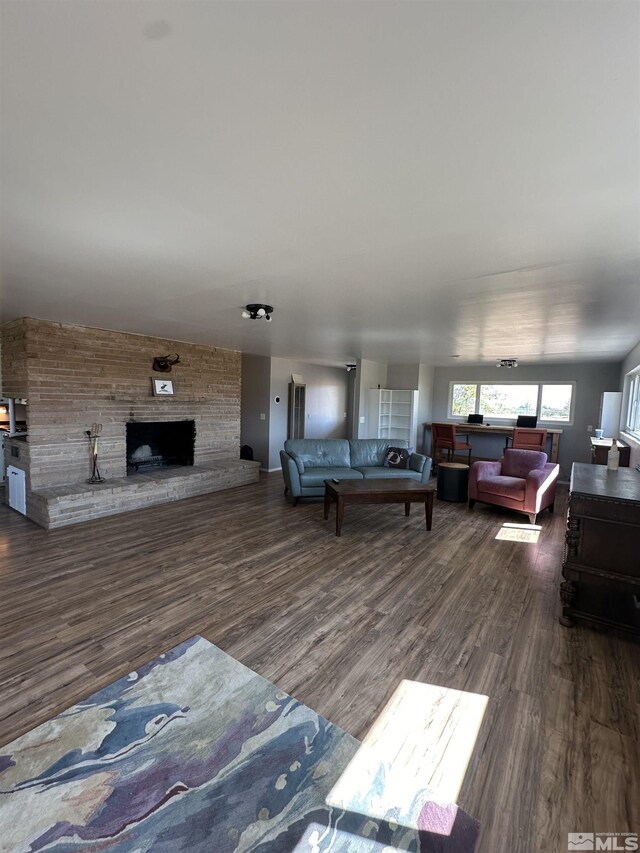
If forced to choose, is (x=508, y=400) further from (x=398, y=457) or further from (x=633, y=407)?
(x=398, y=457)

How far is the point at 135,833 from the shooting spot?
1.40 m

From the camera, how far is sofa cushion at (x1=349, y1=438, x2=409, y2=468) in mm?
6266

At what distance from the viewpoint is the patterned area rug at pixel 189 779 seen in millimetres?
1392

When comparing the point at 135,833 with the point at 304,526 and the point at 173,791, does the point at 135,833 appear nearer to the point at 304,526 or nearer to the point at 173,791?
the point at 173,791

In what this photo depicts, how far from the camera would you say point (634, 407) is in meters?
5.16

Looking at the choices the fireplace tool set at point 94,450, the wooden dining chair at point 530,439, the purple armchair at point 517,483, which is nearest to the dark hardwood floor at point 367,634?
the purple armchair at point 517,483

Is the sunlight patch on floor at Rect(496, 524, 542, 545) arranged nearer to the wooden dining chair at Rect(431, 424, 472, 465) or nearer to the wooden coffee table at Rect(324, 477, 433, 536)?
the wooden coffee table at Rect(324, 477, 433, 536)

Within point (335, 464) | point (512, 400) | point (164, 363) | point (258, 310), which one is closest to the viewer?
point (258, 310)

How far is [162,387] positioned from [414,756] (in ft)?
17.1

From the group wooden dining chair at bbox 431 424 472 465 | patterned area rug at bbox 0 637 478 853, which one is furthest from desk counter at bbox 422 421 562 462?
patterned area rug at bbox 0 637 478 853

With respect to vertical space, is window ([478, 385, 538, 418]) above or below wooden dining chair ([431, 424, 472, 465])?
above

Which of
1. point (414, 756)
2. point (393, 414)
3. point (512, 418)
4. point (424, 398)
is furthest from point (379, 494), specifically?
point (512, 418)

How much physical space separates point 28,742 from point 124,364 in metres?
4.40

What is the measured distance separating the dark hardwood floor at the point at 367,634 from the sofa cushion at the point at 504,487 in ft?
2.47
